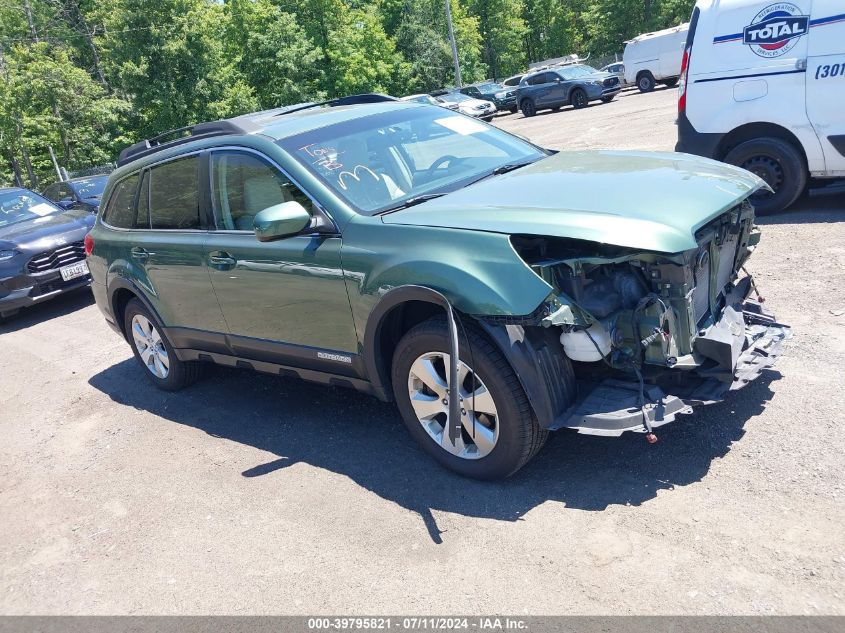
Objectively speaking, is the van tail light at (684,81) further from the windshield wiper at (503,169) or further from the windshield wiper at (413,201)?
the windshield wiper at (413,201)

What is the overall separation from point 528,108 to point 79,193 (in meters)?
19.5

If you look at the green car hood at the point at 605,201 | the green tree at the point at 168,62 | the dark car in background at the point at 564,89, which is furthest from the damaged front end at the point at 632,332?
the green tree at the point at 168,62

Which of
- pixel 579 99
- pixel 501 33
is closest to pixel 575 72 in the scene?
pixel 579 99

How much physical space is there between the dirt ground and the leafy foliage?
2611 centimetres

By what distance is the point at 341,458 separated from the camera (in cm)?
424

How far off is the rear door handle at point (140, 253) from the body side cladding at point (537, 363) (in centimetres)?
307

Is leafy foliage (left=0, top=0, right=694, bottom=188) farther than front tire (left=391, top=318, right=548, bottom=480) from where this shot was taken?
Yes

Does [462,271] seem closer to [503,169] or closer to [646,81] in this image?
[503,169]

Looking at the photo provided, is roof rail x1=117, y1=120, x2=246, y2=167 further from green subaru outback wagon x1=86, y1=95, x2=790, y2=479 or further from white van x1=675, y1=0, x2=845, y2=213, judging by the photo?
white van x1=675, y1=0, x2=845, y2=213

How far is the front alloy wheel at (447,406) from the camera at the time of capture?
3.46 metres

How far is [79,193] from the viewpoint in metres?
13.4

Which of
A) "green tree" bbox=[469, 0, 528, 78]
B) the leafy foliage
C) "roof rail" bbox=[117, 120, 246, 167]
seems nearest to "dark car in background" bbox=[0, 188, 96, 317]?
"roof rail" bbox=[117, 120, 246, 167]

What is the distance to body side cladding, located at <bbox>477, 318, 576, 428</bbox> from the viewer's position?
320cm

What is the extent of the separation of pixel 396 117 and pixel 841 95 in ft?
14.5
